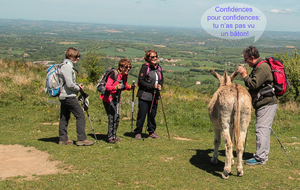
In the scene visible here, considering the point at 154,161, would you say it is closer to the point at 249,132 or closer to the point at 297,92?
the point at 249,132

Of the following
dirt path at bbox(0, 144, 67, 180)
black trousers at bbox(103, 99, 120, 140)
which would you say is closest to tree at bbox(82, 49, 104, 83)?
black trousers at bbox(103, 99, 120, 140)

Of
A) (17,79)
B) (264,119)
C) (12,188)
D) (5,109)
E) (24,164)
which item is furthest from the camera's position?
(17,79)

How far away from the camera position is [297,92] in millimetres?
16844

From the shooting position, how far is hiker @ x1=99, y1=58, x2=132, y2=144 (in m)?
6.99

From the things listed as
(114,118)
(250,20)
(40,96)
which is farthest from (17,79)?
(250,20)

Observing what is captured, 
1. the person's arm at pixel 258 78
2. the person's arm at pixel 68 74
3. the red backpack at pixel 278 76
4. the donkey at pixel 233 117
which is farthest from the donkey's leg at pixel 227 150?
the person's arm at pixel 68 74

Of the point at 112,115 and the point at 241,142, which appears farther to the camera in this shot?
the point at 112,115

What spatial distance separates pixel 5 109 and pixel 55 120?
270cm

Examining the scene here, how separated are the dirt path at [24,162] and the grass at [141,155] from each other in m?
0.22

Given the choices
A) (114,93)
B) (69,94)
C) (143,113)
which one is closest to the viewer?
(69,94)

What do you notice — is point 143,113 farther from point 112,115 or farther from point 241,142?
point 241,142

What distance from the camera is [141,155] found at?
6.35 m

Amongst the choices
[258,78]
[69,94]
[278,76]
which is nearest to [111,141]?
[69,94]

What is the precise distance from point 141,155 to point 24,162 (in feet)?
8.98
